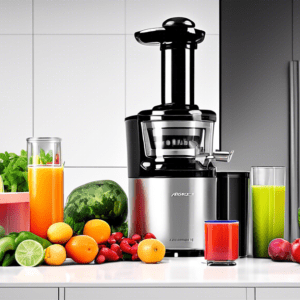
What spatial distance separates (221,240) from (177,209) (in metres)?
0.20

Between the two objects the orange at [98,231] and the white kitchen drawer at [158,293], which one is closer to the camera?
the white kitchen drawer at [158,293]

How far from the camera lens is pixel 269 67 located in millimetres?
2863

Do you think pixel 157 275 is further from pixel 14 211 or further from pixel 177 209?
pixel 14 211

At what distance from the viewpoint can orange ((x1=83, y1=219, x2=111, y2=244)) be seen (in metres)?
1.21

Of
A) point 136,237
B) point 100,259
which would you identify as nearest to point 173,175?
point 136,237

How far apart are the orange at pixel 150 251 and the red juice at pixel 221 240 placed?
12cm

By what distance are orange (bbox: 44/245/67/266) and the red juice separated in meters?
0.34

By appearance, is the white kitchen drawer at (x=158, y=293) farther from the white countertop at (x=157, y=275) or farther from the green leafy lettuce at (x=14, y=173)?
the green leafy lettuce at (x=14, y=173)

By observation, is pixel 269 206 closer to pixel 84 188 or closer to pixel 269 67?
pixel 84 188

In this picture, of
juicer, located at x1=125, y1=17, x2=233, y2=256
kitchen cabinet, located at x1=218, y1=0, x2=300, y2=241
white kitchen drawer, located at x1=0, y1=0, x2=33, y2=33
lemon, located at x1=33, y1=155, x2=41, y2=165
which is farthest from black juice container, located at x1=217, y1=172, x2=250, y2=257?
white kitchen drawer, located at x1=0, y1=0, x2=33, y2=33

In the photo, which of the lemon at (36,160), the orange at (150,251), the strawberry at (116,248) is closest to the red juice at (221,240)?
the orange at (150,251)

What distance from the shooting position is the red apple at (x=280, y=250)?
3.96 feet

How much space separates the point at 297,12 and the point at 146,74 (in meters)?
0.97

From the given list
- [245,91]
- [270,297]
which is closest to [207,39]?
[245,91]
